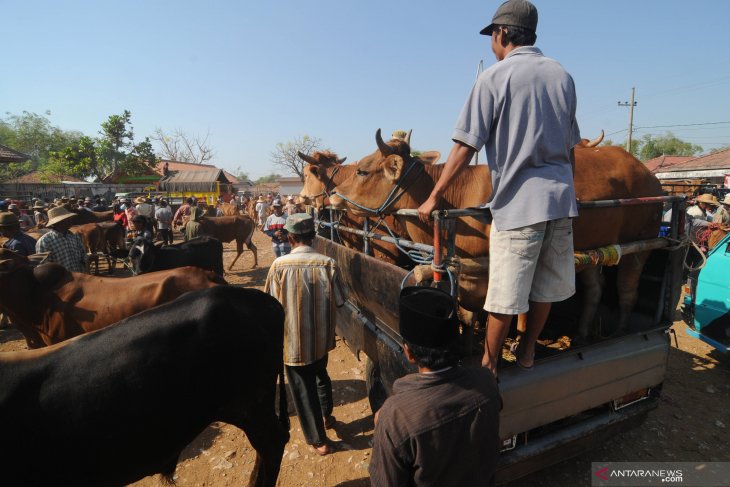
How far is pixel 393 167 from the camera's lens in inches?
138

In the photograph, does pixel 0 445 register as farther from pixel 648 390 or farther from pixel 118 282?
pixel 648 390

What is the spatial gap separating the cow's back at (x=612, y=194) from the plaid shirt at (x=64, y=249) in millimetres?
7416

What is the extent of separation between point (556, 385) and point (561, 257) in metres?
1.00

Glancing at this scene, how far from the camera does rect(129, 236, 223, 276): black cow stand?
6.77 meters

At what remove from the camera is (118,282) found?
4.54 m

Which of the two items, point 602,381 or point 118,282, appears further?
point 118,282

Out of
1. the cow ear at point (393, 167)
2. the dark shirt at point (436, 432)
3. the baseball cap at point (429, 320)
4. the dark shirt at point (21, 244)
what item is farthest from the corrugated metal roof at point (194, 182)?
the dark shirt at point (436, 432)

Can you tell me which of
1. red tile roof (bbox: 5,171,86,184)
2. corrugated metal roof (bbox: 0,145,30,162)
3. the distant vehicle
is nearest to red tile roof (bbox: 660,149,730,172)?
the distant vehicle

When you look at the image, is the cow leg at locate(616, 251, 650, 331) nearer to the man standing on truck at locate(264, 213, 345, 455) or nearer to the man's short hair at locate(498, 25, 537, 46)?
the man's short hair at locate(498, 25, 537, 46)

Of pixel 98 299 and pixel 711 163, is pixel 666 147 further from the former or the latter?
pixel 98 299

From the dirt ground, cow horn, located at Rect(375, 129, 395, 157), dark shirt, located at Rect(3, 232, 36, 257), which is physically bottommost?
the dirt ground

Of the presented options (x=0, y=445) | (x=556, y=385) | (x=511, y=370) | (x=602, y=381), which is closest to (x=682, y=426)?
(x=602, y=381)

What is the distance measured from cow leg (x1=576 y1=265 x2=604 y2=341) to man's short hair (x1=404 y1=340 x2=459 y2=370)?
2.63 m

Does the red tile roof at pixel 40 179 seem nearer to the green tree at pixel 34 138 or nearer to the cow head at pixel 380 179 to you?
the green tree at pixel 34 138
